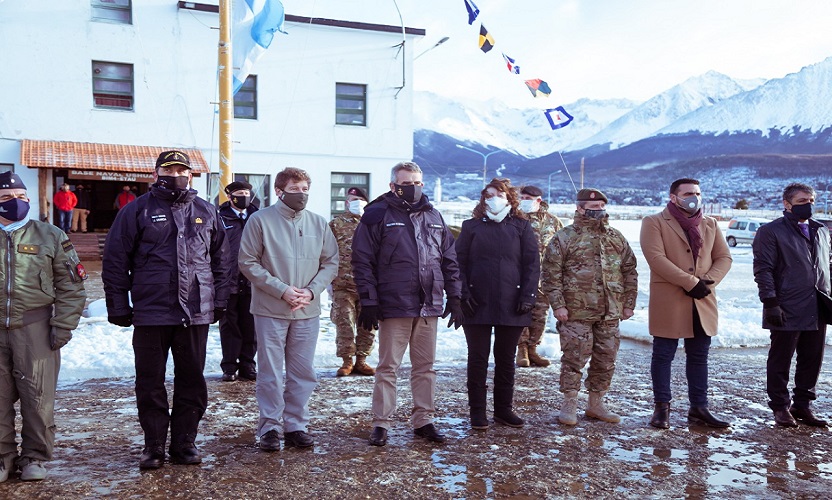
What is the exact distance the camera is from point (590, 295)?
20.5ft

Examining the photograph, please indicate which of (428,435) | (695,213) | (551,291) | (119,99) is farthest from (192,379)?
(119,99)

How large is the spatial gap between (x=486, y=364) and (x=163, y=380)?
252 cm

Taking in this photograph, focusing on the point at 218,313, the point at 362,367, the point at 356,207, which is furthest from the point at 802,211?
the point at 218,313

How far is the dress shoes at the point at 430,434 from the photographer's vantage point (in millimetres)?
5617

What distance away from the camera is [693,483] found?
4789 millimetres

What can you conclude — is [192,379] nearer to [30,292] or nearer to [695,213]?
[30,292]

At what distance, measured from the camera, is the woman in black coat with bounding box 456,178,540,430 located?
6.09 meters

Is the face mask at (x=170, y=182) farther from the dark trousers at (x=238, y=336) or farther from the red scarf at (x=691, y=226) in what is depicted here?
the red scarf at (x=691, y=226)

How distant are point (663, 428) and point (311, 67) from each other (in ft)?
67.1

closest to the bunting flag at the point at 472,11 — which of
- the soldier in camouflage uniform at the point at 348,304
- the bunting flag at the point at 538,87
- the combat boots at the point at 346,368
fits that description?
the bunting flag at the point at 538,87

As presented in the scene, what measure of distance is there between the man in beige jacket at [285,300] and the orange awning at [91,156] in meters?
17.1

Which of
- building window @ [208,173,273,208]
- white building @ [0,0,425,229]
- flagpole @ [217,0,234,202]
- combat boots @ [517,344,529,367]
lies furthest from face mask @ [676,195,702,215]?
building window @ [208,173,273,208]

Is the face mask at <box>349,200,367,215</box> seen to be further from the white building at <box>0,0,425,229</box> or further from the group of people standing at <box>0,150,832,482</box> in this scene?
the white building at <box>0,0,425,229</box>

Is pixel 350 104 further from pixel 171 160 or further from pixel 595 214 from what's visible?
pixel 171 160
